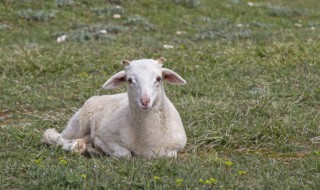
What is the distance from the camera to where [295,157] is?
7.04m

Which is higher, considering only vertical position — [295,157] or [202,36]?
[295,157]

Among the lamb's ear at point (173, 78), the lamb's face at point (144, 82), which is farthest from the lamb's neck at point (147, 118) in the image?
the lamb's ear at point (173, 78)

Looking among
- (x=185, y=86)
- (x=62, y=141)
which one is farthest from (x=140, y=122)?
(x=185, y=86)

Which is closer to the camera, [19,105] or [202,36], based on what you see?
[19,105]

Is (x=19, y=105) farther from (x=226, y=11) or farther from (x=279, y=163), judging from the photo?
(x=226, y=11)

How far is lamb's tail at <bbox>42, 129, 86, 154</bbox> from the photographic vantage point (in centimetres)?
716

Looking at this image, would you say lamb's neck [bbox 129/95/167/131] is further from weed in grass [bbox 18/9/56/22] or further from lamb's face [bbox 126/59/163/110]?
weed in grass [bbox 18/9/56/22]

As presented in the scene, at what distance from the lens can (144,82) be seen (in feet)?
22.0

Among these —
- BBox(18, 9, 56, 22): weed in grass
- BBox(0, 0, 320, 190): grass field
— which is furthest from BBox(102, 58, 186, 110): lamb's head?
BBox(18, 9, 56, 22): weed in grass

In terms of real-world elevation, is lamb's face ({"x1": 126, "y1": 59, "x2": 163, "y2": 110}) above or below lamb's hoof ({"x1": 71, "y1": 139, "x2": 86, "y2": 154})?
above

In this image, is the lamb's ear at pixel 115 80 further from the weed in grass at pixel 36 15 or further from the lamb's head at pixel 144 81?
the weed in grass at pixel 36 15

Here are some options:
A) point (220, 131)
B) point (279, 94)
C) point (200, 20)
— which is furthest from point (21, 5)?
point (220, 131)

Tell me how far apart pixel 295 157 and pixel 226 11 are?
37.9 feet

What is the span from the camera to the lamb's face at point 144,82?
660cm
